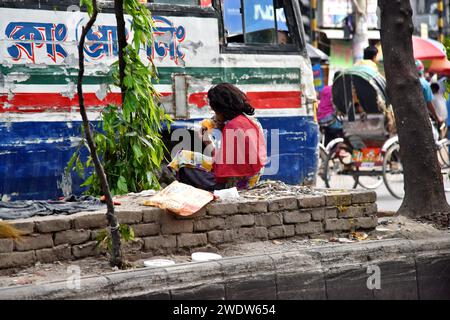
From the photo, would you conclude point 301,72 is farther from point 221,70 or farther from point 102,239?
point 102,239

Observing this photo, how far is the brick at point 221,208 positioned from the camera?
5848 mm

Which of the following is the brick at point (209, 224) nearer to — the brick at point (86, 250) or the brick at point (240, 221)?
the brick at point (240, 221)

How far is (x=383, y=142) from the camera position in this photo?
11914mm

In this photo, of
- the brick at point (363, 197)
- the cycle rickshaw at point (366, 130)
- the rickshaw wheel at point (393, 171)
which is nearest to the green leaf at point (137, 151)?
the brick at point (363, 197)

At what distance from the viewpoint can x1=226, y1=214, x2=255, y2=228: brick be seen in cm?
596

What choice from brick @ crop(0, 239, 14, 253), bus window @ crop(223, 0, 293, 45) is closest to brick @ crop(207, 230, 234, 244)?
brick @ crop(0, 239, 14, 253)

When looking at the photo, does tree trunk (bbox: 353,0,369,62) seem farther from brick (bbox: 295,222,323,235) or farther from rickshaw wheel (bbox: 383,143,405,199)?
brick (bbox: 295,222,323,235)

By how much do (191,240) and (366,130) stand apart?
6.49 m

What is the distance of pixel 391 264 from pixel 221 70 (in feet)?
10.9

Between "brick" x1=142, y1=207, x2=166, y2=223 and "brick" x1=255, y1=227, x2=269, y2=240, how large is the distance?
2.43 ft

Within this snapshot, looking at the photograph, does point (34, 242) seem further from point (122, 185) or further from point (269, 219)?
point (269, 219)

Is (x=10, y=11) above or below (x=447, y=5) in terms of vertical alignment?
below

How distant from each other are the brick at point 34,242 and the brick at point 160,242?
645 mm

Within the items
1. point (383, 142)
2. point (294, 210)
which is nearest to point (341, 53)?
point (383, 142)
